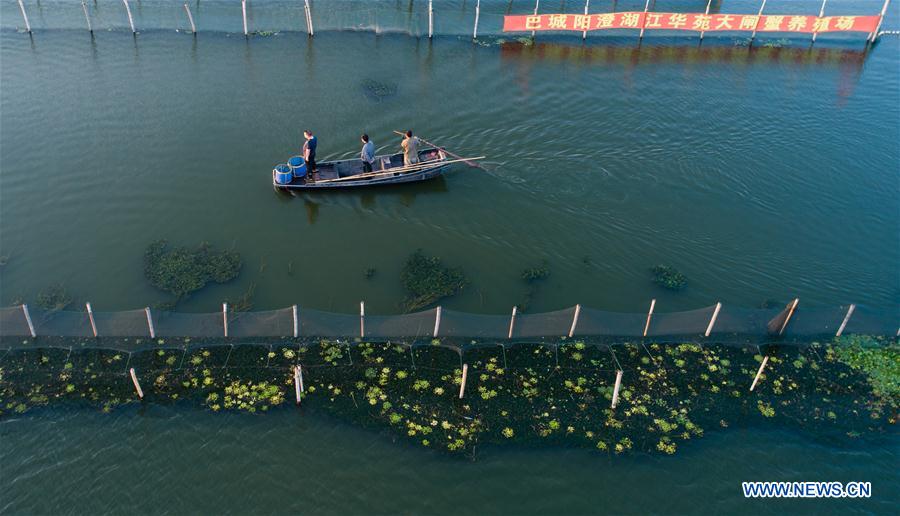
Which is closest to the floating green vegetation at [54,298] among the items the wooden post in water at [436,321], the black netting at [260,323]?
the black netting at [260,323]

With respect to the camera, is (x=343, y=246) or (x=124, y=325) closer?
(x=124, y=325)

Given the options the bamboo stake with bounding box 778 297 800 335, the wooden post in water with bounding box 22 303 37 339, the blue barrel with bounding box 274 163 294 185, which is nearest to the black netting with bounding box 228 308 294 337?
the wooden post in water with bounding box 22 303 37 339

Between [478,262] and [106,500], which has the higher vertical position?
[478,262]

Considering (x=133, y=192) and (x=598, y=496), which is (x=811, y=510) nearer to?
(x=598, y=496)

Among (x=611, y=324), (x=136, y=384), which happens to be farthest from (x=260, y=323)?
(x=611, y=324)

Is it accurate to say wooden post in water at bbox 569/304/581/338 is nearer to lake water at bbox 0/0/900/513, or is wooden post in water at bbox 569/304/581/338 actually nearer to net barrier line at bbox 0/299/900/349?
net barrier line at bbox 0/299/900/349

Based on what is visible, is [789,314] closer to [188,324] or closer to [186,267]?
[188,324]

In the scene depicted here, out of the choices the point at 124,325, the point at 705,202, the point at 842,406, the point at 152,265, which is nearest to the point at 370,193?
the point at 152,265
